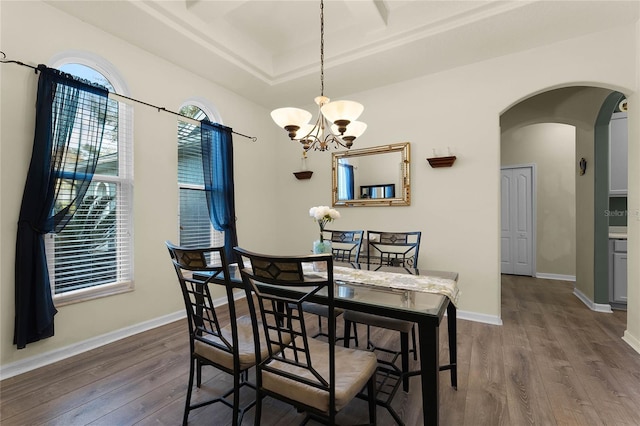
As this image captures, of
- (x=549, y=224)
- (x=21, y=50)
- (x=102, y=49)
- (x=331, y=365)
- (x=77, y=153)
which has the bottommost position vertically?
(x=331, y=365)

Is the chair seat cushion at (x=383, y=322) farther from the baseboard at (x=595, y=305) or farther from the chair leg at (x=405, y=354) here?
the baseboard at (x=595, y=305)

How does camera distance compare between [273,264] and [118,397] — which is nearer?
[273,264]

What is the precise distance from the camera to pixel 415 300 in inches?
60.7

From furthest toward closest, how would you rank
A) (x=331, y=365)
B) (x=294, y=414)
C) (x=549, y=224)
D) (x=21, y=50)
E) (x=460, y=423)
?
(x=549, y=224)
(x=21, y=50)
(x=294, y=414)
(x=460, y=423)
(x=331, y=365)

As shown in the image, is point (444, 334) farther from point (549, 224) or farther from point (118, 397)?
point (549, 224)

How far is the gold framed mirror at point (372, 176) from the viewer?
3.73 metres

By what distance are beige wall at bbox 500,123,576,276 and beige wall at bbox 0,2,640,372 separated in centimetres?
247

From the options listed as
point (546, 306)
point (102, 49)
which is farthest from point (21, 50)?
point (546, 306)

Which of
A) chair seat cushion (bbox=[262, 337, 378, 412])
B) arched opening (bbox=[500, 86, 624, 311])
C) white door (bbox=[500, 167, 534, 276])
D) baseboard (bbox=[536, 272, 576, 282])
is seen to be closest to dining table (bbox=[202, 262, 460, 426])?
chair seat cushion (bbox=[262, 337, 378, 412])

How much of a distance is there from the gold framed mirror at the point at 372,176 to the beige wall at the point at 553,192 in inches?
→ 113

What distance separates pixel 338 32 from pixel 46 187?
3.15 meters

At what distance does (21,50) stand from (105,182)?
1.13 metres

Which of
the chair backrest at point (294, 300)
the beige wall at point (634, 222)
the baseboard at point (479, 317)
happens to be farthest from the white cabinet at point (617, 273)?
the chair backrest at point (294, 300)

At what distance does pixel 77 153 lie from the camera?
2.50 meters
